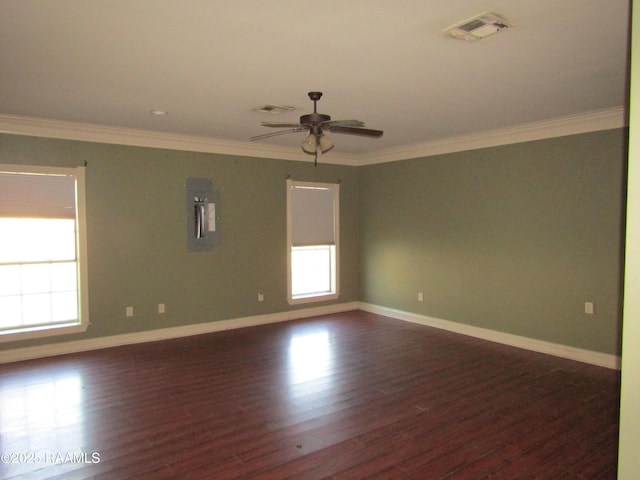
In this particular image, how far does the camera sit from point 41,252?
195 inches

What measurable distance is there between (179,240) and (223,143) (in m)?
1.40

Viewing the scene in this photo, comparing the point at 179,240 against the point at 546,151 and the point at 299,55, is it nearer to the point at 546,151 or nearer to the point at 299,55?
the point at 299,55

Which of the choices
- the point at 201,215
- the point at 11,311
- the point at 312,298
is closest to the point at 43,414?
the point at 11,311

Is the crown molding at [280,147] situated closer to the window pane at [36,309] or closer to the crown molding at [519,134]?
the crown molding at [519,134]

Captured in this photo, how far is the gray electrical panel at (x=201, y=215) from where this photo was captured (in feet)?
19.0

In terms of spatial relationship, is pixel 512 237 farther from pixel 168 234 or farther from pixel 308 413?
pixel 168 234

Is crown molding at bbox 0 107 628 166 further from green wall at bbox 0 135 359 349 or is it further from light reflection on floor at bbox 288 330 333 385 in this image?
light reflection on floor at bbox 288 330 333 385

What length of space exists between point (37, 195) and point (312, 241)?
364cm

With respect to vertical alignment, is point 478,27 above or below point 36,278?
above

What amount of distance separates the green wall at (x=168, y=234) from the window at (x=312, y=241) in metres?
0.15

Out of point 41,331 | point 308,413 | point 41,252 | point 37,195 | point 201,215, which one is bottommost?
point 308,413

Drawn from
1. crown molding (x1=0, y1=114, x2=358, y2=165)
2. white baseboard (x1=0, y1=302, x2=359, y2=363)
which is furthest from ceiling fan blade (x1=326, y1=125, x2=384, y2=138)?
white baseboard (x1=0, y1=302, x2=359, y2=363)

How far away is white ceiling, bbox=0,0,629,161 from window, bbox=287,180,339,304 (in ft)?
7.49

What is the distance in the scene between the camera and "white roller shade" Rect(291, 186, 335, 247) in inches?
266
